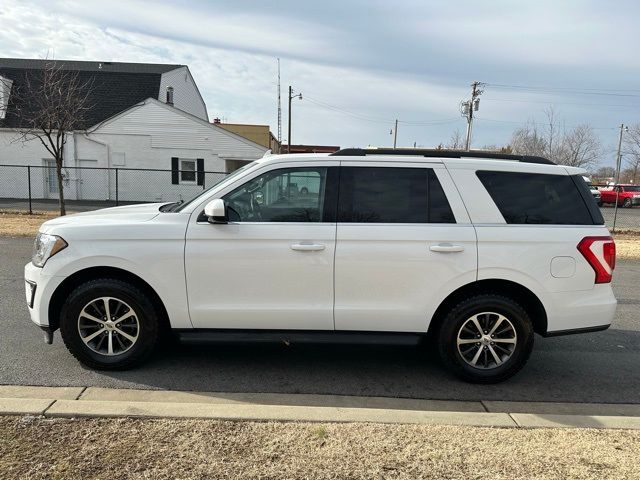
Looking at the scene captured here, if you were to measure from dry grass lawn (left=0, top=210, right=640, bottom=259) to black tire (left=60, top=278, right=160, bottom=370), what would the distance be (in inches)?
372

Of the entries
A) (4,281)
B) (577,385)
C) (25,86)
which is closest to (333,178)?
(577,385)

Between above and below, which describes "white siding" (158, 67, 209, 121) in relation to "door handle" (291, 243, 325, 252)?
above

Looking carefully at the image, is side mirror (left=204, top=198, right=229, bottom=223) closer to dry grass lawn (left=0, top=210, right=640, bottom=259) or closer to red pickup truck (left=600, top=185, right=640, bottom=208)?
dry grass lawn (left=0, top=210, right=640, bottom=259)

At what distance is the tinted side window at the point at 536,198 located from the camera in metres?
4.10

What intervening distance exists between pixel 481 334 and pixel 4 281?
697 centimetres

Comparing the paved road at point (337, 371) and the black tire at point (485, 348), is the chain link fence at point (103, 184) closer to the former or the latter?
the paved road at point (337, 371)

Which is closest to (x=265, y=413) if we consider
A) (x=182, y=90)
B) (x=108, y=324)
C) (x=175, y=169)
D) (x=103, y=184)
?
(x=108, y=324)

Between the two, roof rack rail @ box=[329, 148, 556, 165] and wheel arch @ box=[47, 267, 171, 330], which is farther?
roof rack rail @ box=[329, 148, 556, 165]

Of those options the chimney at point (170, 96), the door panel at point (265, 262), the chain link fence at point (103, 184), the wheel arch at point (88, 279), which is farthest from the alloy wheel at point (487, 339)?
the chimney at point (170, 96)

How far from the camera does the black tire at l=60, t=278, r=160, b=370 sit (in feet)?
13.1

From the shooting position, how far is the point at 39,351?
15.1 ft

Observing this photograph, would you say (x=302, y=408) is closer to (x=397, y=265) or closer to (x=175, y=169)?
(x=397, y=265)

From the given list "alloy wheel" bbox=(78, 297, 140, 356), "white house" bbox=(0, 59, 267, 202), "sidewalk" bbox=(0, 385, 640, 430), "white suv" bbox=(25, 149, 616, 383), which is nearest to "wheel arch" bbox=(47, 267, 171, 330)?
"white suv" bbox=(25, 149, 616, 383)

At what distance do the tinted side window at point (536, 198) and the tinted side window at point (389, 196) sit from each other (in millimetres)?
470
